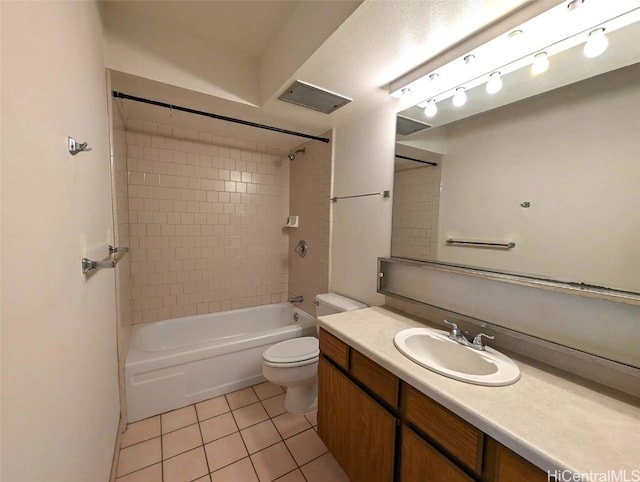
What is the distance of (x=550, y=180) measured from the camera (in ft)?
Result: 3.59

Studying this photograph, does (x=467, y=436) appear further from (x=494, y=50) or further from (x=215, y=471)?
(x=494, y=50)

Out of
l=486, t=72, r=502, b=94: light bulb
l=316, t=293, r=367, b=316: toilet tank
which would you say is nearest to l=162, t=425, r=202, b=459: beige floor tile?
l=316, t=293, r=367, b=316: toilet tank

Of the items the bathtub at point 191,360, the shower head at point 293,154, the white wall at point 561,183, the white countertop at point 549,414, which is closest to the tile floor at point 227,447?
the bathtub at point 191,360

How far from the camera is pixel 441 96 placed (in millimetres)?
1485

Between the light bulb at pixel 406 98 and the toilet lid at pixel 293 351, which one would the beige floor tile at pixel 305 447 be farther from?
the light bulb at pixel 406 98

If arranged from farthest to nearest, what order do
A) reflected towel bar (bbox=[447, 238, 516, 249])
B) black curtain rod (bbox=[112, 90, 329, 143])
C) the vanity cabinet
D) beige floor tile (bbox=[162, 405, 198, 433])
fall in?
beige floor tile (bbox=[162, 405, 198, 433]) → black curtain rod (bbox=[112, 90, 329, 143]) → reflected towel bar (bbox=[447, 238, 516, 249]) → the vanity cabinet

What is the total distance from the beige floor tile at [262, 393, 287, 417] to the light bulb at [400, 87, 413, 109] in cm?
234

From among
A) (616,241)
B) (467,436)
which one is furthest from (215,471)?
(616,241)

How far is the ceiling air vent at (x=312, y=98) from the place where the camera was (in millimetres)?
1632

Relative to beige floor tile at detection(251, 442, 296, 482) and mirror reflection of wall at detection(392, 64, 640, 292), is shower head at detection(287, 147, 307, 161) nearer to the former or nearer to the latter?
mirror reflection of wall at detection(392, 64, 640, 292)

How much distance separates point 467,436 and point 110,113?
2360 mm

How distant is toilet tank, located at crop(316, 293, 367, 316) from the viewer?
197cm

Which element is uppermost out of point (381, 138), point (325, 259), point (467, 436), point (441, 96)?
point (441, 96)

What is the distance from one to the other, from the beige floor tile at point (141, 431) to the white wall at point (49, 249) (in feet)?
2.21
